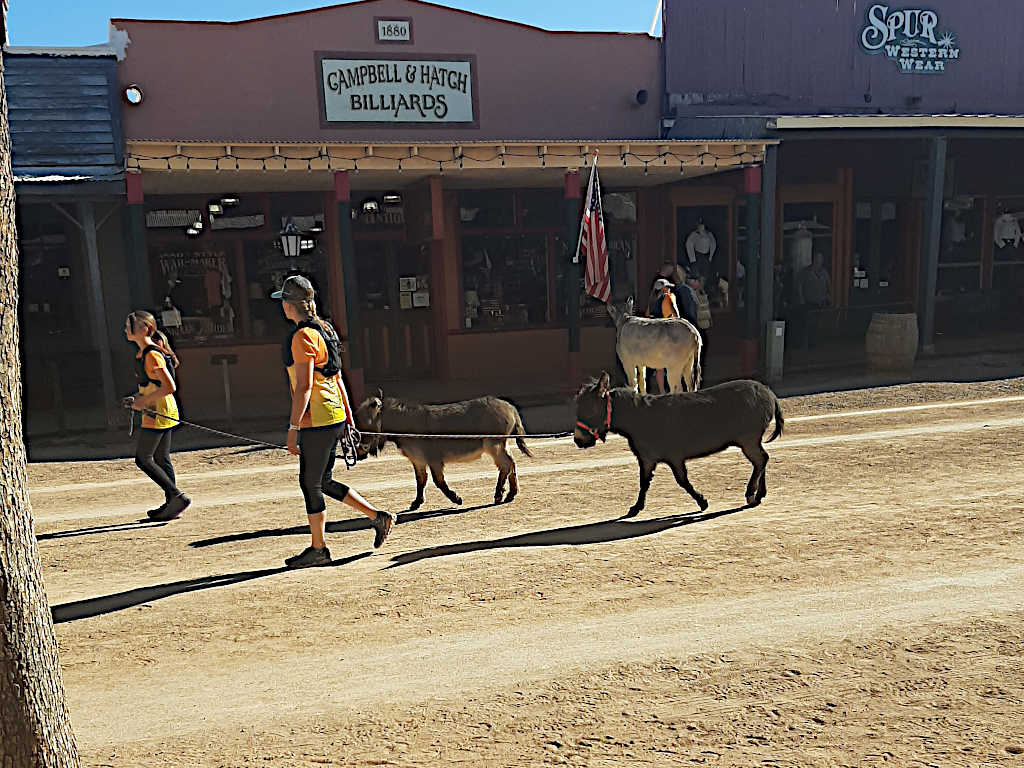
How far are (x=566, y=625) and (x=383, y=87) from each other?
40.9 feet

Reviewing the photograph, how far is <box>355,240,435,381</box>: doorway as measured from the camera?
16.5m

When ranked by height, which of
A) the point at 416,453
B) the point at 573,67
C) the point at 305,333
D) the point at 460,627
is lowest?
the point at 460,627

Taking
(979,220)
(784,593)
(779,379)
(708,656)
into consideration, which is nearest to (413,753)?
(708,656)

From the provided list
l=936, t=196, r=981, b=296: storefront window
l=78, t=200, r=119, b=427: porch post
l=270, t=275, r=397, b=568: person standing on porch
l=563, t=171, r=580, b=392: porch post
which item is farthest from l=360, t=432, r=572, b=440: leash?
l=936, t=196, r=981, b=296: storefront window

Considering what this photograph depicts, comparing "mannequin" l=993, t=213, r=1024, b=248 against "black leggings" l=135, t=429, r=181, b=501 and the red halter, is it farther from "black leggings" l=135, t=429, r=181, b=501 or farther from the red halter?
"black leggings" l=135, t=429, r=181, b=501

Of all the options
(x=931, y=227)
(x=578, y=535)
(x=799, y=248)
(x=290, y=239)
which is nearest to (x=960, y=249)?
(x=799, y=248)

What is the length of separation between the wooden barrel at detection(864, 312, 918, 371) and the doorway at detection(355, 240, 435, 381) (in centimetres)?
804

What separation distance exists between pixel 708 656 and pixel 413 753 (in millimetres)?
1750

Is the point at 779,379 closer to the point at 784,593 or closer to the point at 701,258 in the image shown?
the point at 701,258

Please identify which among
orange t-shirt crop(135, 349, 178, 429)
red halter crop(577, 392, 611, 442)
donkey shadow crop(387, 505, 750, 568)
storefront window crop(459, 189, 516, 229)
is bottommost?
donkey shadow crop(387, 505, 750, 568)

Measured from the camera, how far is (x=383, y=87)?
15.4m

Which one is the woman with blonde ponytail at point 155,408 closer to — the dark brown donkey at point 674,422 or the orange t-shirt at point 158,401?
the orange t-shirt at point 158,401

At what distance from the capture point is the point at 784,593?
5.63m

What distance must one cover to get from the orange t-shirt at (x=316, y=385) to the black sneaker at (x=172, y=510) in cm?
257
